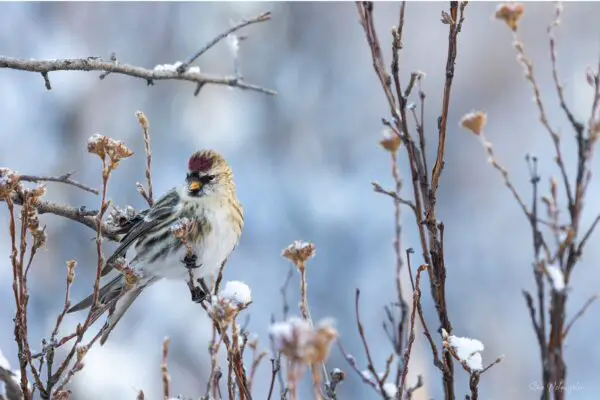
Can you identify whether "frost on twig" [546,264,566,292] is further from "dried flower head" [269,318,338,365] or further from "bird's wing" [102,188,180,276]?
"bird's wing" [102,188,180,276]

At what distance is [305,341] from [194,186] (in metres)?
1.33

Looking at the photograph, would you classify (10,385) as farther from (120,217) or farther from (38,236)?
(120,217)

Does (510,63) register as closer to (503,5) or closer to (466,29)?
(466,29)

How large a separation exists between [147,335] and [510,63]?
3.86 m

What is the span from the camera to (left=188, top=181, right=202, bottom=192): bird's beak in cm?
191

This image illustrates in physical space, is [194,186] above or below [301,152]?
below

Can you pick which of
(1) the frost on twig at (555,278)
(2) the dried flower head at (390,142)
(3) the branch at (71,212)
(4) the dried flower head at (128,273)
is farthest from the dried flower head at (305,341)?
(3) the branch at (71,212)

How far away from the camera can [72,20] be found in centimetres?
665

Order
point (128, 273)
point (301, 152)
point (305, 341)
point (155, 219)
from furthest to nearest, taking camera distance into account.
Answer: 1. point (301, 152)
2. point (155, 219)
3. point (128, 273)
4. point (305, 341)

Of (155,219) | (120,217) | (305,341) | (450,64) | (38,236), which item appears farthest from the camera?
(155,219)

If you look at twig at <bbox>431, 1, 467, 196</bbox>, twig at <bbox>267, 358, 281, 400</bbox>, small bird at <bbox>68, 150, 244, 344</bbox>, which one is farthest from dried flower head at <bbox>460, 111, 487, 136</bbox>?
small bird at <bbox>68, 150, 244, 344</bbox>

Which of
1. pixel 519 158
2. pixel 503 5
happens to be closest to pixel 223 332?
pixel 503 5

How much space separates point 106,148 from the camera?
102 centimetres

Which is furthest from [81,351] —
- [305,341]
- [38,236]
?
[305,341]
